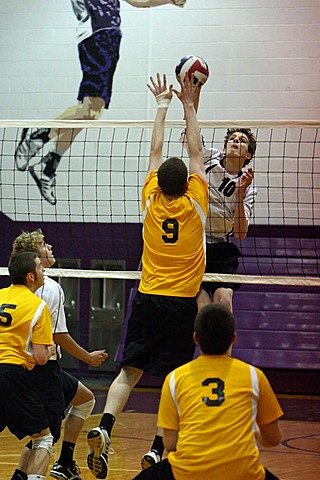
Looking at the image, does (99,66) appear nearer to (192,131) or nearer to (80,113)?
(80,113)

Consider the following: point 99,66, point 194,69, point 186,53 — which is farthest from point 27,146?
point 194,69

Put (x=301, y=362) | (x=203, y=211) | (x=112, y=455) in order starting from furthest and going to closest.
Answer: (x=301, y=362), (x=112, y=455), (x=203, y=211)

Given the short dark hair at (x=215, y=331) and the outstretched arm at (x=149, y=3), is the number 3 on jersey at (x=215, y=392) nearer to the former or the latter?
the short dark hair at (x=215, y=331)

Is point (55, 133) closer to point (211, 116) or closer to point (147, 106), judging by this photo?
point (147, 106)

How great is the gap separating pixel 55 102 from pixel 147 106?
4.10 ft

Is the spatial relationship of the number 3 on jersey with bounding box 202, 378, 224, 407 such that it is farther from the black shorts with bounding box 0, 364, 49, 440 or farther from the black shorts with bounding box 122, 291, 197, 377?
the black shorts with bounding box 122, 291, 197, 377

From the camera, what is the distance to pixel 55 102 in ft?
37.1

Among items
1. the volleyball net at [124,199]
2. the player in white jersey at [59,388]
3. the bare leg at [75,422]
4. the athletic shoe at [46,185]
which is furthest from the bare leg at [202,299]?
the athletic shoe at [46,185]

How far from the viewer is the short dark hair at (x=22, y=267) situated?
4.68 metres

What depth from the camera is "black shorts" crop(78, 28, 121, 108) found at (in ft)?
36.8

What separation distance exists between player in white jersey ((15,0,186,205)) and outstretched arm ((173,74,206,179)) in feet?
19.1

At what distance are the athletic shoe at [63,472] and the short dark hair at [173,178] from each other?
5.83 feet

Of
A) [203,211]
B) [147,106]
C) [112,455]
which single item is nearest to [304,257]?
[147,106]

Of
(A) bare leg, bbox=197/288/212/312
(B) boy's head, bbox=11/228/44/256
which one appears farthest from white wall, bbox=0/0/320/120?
(B) boy's head, bbox=11/228/44/256
